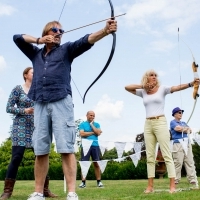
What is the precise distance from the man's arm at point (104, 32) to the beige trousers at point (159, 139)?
1989 millimetres

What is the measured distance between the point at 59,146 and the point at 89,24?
106 cm

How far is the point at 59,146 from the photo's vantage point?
3.64m

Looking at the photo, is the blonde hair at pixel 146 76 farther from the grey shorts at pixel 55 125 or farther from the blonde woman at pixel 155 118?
the grey shorts at pixel 55 125

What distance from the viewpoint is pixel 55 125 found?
12.0ft

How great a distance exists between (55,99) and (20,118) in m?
1.37

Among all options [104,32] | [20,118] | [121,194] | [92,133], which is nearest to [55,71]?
[104,32]

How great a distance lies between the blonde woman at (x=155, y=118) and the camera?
5.25m

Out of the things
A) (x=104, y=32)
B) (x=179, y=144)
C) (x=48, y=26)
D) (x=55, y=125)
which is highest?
(x=48, y=26)

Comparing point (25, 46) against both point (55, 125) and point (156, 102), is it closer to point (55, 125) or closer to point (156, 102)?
point (55, 125)

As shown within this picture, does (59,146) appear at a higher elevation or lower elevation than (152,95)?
lower

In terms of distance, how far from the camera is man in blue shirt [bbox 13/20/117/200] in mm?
Result: 3658

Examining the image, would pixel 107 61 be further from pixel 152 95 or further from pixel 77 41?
pixel 152 95

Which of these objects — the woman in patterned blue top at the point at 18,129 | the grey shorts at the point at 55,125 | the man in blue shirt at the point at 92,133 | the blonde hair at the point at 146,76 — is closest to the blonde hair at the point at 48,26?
the grey shorts at the point at 55,125

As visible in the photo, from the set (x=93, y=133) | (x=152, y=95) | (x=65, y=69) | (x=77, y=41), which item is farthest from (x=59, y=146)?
(x=93, y=133)
